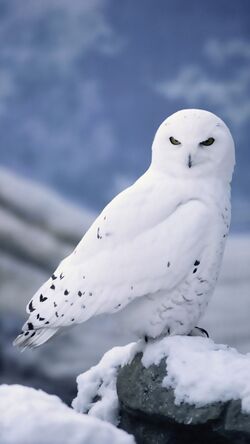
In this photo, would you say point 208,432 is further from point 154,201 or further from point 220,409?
point 154,201

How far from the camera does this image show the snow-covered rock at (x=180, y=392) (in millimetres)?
1779

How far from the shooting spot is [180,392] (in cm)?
182

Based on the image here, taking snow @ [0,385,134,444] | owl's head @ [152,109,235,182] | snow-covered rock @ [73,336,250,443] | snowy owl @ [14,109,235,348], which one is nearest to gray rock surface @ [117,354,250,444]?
snow-covered rock @ [73,336,250,443]

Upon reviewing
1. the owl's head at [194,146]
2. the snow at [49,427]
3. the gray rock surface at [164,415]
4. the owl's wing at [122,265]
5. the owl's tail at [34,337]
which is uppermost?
the owl's head at [194,146]

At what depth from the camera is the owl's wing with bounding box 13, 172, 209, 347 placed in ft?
6.23

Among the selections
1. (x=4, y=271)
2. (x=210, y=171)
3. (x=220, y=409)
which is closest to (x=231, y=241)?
(x=4, y=271)

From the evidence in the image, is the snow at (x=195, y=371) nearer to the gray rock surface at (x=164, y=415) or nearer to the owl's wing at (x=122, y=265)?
the gray rock surface at (x=164, y=415)

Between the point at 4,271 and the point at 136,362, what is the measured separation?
138 cm

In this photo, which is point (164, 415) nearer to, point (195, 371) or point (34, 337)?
point (195, 371)

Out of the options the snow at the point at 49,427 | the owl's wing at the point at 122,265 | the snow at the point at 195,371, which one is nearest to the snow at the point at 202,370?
the snow at the point at 195,371

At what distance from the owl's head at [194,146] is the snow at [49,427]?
0.63m

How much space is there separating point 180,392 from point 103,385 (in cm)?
32

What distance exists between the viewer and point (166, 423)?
6.15 ft

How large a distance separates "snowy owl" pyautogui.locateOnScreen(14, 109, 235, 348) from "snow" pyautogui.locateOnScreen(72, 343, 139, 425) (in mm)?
158
